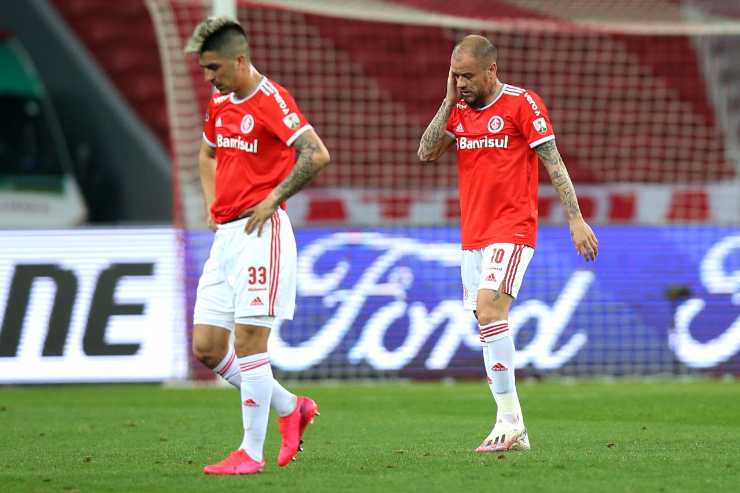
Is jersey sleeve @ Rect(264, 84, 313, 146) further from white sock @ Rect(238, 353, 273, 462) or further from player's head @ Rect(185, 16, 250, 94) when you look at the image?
white sock @ Rect(238, 353, 273, 462)

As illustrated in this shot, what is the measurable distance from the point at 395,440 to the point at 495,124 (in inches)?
70.5

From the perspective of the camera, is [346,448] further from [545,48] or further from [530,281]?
[545,48]

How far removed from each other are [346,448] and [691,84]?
11716 millimetres

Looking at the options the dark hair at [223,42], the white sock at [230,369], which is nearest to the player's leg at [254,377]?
the white sock at [230,369]

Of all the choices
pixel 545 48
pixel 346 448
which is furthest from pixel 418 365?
pixel 545 48

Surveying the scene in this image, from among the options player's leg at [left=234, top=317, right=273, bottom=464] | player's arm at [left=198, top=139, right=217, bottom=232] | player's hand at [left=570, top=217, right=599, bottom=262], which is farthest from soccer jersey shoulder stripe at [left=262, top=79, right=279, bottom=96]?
player's hand at [left=570, top=217, right=599, bottom=262]

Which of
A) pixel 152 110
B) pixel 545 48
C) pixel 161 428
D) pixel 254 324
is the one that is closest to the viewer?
pixel 254 324

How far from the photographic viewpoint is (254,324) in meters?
5.09

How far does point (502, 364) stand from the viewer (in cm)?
589

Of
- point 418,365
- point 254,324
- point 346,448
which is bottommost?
point 418,365

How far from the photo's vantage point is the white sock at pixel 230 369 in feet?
17.9

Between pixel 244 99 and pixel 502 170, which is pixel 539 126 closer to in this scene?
pixel 502 170

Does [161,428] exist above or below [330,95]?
below

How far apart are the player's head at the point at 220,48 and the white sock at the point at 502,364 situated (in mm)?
1851
